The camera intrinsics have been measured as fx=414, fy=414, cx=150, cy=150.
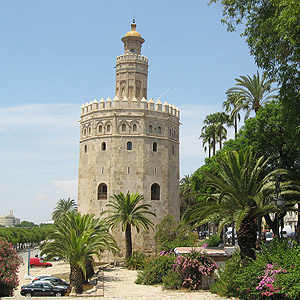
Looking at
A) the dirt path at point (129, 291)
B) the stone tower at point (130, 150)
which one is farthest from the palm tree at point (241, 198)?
the stone tower at point (130, 150)

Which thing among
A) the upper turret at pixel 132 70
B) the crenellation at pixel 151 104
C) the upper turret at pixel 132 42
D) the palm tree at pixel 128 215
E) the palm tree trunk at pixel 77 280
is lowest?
the palm tree trunk at pixel 77 280

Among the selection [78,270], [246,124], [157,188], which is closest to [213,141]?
[157,188]

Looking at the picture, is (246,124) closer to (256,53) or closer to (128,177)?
(256,53)

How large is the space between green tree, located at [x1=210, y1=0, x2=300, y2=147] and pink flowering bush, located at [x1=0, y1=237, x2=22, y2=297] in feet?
40.8

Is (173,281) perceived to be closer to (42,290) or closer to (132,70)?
(42,290)

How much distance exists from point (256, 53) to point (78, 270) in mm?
13994

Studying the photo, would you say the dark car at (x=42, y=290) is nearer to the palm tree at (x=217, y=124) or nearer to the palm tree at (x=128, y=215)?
the palm tree at (x=128, y=215)

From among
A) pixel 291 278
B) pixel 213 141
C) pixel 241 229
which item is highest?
pixel 213 141

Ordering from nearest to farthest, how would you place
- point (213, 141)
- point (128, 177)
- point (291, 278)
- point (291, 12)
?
point (291, 278) → point (291, 12) → point (128, 177) → point (213, 141)

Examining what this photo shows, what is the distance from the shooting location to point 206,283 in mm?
18562

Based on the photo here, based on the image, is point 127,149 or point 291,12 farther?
point 127,149

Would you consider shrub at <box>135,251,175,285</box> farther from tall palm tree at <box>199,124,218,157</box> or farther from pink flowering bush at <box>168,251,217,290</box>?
tall palm tree at <box>199,124,218,157</box>

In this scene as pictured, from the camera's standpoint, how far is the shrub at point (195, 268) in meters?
18.4

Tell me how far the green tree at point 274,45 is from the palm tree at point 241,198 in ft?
7.64
